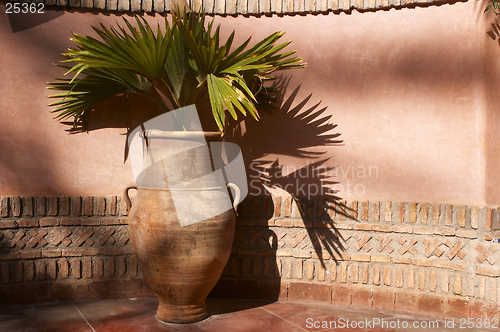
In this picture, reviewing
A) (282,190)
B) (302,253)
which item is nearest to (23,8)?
(282,190)

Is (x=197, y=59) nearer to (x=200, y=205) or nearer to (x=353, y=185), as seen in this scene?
(x=200, y=205)

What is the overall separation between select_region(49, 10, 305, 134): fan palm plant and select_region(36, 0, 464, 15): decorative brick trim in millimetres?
228

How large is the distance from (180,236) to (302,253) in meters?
1.10

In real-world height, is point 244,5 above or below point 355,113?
above

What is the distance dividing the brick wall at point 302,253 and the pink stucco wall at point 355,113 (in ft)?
0.53

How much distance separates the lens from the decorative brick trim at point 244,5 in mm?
3350

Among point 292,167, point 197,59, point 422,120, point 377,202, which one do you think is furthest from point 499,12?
point 197,59

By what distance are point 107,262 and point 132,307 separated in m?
0.42
